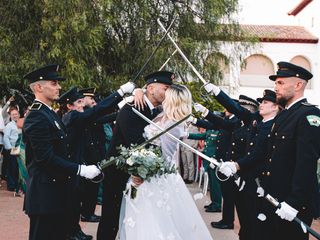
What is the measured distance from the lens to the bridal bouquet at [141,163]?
4.83m

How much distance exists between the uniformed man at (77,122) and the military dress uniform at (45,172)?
1.49 feet

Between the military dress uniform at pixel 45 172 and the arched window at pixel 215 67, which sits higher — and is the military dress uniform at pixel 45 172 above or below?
below

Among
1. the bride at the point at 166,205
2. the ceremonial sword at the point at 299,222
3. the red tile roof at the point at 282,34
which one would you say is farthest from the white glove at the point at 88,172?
the red tile roof at the point at 282,34

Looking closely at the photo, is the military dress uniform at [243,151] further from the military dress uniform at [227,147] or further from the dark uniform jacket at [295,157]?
the dark uniform jacket at [295,157]

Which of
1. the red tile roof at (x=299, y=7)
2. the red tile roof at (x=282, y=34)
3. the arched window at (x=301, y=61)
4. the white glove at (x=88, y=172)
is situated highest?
the red tile roof at (x=299, y=7)

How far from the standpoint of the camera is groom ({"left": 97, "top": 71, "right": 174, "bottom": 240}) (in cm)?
539

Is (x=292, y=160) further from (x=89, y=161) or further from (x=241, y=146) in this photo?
(x=89, y=161)

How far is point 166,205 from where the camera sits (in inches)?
218

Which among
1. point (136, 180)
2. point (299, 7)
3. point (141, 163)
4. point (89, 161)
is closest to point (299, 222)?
point (141, 163)

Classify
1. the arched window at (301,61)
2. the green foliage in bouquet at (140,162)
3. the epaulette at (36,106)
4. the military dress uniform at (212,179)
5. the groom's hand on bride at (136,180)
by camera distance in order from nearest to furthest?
the epaulette at (36,106)
the green foliage in bouquet at (140,162)
the groom's hand on bride at (136,180)
the military dress uniform at (212,179)
the arched window at (301,61)

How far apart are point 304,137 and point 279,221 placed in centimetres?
77

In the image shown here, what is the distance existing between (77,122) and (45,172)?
144cm

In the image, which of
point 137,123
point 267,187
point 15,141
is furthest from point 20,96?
point 267,187

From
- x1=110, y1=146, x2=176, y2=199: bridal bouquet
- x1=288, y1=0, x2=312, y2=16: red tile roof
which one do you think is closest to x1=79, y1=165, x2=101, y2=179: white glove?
x1=110, y1=146, x2=176, y2=199: bridal bouquet
